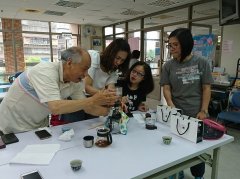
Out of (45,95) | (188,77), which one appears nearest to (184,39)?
(188,77)

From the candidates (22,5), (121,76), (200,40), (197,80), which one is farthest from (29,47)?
(197,80)

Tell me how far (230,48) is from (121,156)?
14.7ft

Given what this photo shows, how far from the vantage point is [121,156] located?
1.17m

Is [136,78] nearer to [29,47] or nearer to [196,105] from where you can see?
[196,105]

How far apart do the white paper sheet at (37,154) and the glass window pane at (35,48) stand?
734cm

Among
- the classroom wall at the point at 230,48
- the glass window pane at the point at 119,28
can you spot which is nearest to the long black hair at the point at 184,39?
the classroom wall at the point at 230,48

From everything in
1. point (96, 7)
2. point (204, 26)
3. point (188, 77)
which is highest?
point (96, 7)

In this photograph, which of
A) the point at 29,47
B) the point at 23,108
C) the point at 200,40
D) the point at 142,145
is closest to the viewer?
the point at 142,145

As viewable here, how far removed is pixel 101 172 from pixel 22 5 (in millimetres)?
5739

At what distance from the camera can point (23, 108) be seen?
4.75 feet

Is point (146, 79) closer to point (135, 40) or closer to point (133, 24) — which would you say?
point (135, 40)

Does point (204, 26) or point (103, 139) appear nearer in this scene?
point (103, 139)

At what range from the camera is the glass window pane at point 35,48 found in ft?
26.3

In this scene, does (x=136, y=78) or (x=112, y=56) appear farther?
(x=136, y=78)
